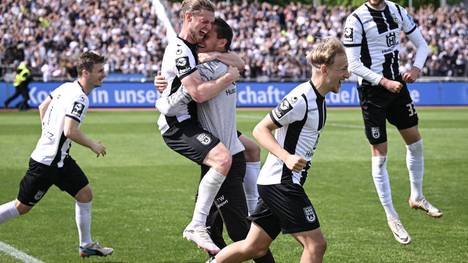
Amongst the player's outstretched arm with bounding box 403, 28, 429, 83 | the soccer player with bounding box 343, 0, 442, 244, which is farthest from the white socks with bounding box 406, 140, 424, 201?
the player's outstretched arm with bounding box 403, 28, 429, 83

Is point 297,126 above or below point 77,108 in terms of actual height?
above

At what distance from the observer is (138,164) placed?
59.0 ft

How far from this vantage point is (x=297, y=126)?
6.66m

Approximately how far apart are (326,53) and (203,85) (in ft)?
3.53

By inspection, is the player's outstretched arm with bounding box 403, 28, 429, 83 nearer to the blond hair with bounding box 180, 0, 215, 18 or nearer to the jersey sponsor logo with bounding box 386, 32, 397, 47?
the jersey sponsor logo with bounding box 386, 32, 397, 47

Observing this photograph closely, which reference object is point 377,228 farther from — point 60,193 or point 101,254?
point 60,193

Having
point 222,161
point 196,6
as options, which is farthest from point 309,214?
point 196,6

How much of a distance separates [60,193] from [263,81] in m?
25.1

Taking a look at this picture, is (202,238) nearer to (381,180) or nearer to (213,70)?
(213,70)

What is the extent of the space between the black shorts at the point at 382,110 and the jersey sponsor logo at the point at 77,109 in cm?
332

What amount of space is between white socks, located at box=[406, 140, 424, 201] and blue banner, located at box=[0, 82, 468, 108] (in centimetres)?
2690

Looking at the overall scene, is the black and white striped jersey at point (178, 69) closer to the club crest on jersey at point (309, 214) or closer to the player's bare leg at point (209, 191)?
the player's bare leg at point (209, 191)

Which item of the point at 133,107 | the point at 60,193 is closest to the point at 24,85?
the point at 133,107

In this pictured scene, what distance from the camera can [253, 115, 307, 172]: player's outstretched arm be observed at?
251 inches
